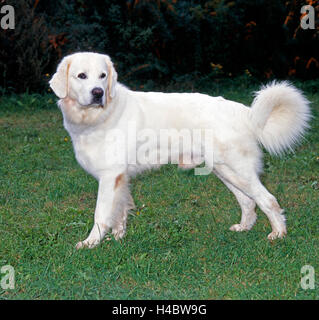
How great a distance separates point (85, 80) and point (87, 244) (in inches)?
46.7

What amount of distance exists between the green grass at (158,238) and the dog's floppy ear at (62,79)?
1.05 metres

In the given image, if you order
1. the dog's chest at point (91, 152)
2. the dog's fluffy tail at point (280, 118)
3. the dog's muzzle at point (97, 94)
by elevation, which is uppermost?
the dog's muzzle at point (97, 94)

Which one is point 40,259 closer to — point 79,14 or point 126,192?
point 126,192

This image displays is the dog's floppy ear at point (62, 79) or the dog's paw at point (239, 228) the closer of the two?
the dog's floppy ear at point (62, 79)

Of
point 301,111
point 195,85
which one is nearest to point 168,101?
point 301,111

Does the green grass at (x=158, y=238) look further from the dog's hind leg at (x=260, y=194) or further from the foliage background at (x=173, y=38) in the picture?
the foliage background at (x=173, y=38)

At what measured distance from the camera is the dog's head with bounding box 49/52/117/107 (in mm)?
3740

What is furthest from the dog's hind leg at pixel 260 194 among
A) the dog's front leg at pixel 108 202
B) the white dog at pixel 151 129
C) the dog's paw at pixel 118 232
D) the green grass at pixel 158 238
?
the dog's paw at pixel 118 232

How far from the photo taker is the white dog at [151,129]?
12.5 ft

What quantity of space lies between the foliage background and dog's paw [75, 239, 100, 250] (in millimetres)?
6840

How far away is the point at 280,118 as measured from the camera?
13.2ft

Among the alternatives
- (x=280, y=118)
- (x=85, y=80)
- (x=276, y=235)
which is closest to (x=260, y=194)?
(x=276, y=235)

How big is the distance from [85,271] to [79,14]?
9.19 metres

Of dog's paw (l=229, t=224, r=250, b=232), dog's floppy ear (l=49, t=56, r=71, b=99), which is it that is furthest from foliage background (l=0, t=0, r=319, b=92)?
dog's paw (l=229, t=224, r=250, b=232)
